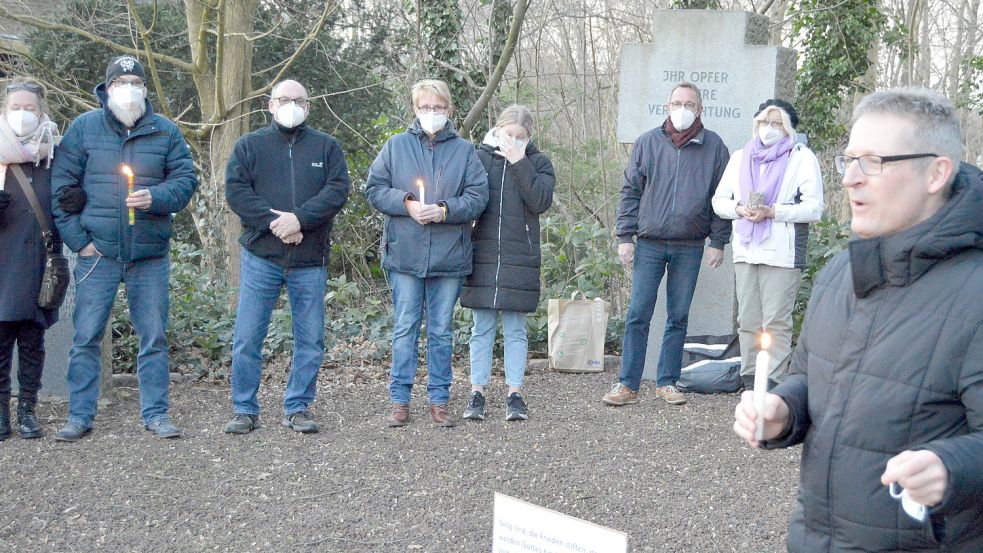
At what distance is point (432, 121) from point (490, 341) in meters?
1.49

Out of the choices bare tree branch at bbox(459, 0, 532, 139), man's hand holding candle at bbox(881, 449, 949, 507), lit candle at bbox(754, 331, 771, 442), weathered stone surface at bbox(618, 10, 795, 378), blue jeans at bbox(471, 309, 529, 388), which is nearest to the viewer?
man's hand holding candle at bbox(881, 449, 949, 507)

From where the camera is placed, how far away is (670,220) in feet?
21.5

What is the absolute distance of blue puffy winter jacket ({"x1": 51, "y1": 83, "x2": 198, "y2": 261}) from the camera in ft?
18.9

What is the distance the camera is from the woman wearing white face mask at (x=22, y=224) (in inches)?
225

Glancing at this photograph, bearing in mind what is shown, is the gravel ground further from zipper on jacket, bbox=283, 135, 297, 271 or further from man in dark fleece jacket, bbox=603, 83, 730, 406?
zipper on jacket, bbox=283, 135, 297, 271

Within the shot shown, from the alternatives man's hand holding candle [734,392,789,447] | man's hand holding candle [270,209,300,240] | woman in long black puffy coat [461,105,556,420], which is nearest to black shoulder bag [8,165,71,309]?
man's hand holding candle [270,209,300,240]

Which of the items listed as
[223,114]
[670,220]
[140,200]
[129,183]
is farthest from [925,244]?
[223,114]

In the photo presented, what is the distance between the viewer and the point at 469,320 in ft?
28.5

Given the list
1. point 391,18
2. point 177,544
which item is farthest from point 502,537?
point 391,18

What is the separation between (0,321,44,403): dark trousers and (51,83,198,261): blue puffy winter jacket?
63cm

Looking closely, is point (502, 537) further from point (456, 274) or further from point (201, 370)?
point (201, 370)

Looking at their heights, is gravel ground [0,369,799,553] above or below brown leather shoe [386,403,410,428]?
below

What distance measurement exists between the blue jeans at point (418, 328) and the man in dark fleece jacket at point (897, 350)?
157 inches

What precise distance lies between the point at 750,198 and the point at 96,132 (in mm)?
4079
